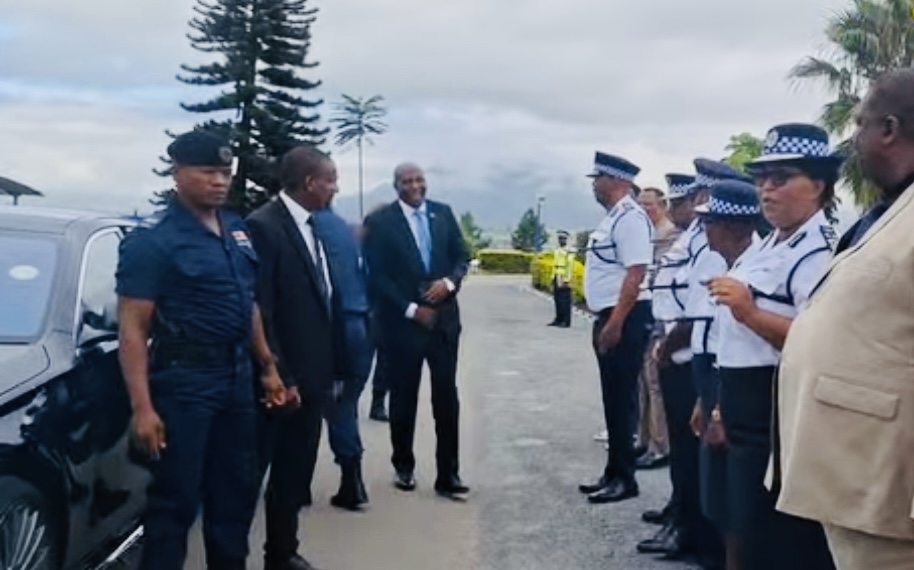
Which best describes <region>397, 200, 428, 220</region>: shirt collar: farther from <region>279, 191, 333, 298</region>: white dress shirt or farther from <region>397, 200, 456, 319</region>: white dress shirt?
<region>279, 191, 333, 298</region>: white dress shirt

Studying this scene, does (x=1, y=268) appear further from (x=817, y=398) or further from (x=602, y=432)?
(x=602, y=432)

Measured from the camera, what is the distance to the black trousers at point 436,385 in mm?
7016

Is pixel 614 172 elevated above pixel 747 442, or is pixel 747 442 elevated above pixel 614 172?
pixel 614 172

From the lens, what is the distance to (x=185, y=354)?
4340mm

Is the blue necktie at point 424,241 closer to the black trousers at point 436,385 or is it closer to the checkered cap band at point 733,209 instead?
the black trousers at point 436,385

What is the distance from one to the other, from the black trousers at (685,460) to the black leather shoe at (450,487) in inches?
60.1

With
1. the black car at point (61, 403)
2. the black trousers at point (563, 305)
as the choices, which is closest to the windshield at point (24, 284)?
the black car at point (61, 403)

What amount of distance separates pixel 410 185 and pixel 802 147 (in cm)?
354

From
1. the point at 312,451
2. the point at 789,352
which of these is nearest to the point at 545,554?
the point at 312,451

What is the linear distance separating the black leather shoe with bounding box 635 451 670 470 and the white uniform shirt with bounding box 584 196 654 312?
5.28ft

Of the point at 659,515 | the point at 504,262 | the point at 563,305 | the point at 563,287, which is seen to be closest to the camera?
the point at 659,515

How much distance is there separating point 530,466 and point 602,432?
1.48m

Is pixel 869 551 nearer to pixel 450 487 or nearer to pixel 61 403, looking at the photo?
pixel 61 403

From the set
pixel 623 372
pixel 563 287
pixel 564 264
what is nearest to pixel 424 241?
pixel 623 372
